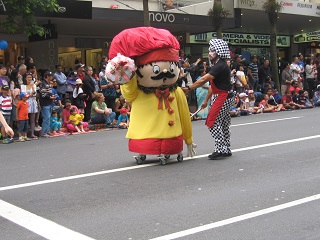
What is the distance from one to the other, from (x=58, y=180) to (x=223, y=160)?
2889 millimetres

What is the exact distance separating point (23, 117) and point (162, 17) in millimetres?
9358

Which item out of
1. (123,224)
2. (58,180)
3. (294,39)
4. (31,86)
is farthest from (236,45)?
(123,224)

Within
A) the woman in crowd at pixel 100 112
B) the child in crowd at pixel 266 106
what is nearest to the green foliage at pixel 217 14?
the child in crowd at pixel 266 106

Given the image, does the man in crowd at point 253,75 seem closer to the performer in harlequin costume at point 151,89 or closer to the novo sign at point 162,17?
the novo sign at point 162,17

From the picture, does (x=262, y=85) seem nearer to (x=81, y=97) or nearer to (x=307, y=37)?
(x=81, y=97)

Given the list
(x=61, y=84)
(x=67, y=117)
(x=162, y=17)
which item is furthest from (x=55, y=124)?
(x=162, y=17)

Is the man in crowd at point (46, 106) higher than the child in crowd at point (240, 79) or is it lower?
lower

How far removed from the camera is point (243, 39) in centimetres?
3142

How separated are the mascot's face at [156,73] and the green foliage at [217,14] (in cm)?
1414

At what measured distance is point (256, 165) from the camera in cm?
852

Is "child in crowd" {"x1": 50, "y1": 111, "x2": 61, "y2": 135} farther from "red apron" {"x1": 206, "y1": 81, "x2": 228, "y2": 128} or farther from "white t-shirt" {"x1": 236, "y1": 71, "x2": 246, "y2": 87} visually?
"white t-shirt" {"x1": 236, "y1": 71, "x2": 246, "y2": 87}

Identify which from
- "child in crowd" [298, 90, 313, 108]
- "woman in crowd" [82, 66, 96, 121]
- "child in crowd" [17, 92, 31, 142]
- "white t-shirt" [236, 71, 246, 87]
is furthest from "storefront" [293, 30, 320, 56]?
"child in crowd" [17, 92, 31, 142]

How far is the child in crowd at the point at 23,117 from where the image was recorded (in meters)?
13.6

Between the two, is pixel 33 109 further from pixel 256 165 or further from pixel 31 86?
pixel 256 165
